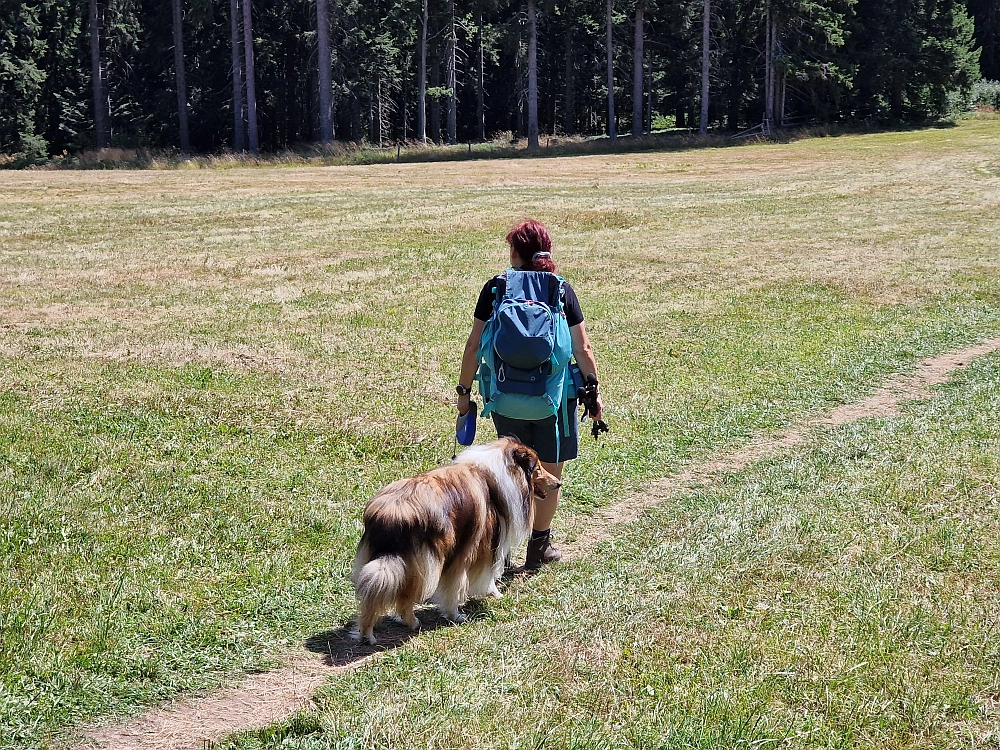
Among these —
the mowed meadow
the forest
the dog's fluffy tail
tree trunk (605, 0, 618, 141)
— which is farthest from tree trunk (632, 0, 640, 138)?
the dog's fluffy tail

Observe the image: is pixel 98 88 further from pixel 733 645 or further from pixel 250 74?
pixel 733 645

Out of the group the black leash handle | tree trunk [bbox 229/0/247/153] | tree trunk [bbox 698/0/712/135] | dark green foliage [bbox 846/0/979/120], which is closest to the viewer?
the black leash handle

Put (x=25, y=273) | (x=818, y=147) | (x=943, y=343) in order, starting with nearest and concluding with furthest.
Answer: (x=943, y=343) → (x=25, y=273) → (x=818, y=147)

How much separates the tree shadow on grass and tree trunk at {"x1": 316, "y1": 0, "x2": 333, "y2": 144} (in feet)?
154

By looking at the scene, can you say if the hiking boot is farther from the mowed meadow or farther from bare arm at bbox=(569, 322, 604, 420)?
bare arm at bbox=(569, 322, 604, 420)

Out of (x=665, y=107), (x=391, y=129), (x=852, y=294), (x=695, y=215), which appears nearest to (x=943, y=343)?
(x=852, y=294)

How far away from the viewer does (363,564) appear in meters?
4.61

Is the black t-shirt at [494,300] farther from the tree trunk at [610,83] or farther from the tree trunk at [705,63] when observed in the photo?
the tree trunk at [705,63]

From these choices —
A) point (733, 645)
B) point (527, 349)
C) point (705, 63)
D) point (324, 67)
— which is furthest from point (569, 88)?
point (733, 645)

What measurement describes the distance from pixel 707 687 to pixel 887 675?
807 millimetres

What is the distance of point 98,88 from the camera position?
168 feet

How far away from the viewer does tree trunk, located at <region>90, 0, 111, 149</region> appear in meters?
50.6

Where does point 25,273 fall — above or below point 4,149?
below

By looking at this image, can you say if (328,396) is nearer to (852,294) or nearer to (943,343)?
(943,343)
